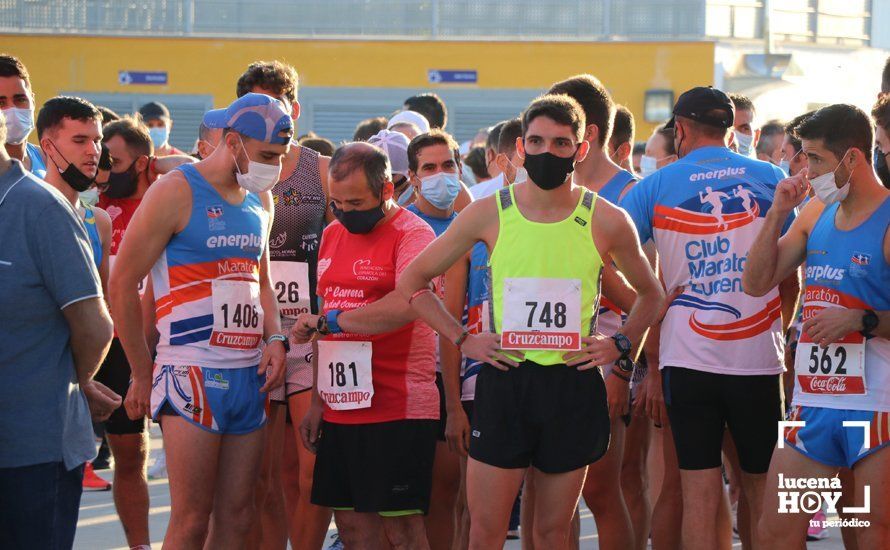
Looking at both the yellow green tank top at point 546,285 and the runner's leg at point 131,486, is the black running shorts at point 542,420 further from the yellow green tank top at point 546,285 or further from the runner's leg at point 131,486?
the runner's leg at point 131,486

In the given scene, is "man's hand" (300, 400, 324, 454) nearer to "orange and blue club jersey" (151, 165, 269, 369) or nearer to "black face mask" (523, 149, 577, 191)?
"orange and blue club jersey" (151, 165, 269, 369)

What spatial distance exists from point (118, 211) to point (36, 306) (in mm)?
3355

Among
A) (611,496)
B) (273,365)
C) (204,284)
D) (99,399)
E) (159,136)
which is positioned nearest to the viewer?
(99,399)

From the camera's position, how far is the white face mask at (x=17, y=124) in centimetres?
696

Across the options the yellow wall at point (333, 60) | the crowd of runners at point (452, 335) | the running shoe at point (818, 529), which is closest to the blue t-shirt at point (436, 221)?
the crowd of runners at point (452, 335)

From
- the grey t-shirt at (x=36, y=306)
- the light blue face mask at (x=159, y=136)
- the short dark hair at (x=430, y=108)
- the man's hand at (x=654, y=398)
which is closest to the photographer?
the grey t-shirt at (x=36, y=306)

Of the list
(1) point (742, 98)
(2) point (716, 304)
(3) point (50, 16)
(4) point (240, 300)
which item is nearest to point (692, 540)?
(2) point (716, 304)

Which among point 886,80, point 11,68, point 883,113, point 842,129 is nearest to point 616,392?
point 842,129

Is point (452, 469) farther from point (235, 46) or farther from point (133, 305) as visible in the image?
point (235, 46)

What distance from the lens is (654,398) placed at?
254 inches

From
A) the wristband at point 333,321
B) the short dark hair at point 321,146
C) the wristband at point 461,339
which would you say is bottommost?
the wristband at point 461,339

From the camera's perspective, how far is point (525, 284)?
5234mm

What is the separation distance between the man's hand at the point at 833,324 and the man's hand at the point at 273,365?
216 centimetres

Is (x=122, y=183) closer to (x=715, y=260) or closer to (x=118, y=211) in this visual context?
(x=118, y=211)
